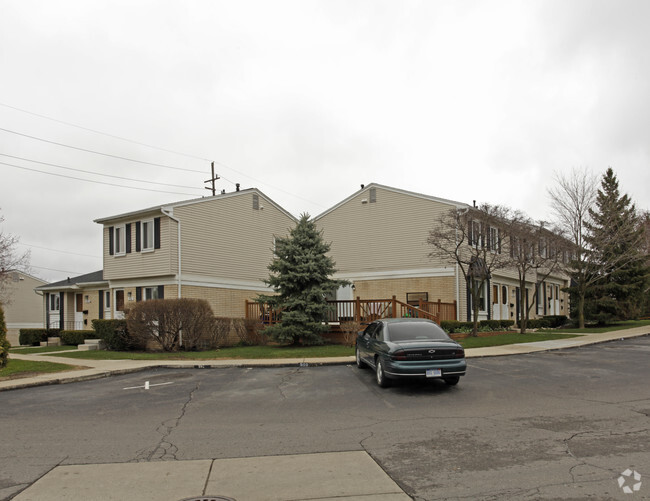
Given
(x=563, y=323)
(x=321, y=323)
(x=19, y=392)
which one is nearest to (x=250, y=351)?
(x=321, y=323)

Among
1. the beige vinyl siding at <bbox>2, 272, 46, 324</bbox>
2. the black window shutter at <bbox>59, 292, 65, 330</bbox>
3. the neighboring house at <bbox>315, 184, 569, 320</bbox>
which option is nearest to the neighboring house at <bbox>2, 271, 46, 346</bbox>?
the beige vinyl siding at <bbox>2, 272, 46, 324</bbox>

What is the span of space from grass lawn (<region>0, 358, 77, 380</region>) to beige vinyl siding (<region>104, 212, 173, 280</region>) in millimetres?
7278

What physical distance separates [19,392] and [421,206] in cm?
2059

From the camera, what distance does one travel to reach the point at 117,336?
21.8 m

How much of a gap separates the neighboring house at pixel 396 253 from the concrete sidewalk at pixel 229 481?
20.6 meters

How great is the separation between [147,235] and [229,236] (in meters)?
3.99

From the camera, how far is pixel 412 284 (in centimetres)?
2752

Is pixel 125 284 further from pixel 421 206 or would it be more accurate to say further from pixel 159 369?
pixel 421 206

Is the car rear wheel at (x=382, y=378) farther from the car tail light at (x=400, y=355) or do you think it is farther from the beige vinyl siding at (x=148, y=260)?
the beige vinyl siding at (x=148, y=260)

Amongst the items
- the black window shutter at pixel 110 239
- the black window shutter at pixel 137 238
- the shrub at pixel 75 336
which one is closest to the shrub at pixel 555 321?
the black window shutter at pixel 137 238

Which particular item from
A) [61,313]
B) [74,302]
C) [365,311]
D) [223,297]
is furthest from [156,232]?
[61,313]

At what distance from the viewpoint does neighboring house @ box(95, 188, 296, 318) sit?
23828 millimetres

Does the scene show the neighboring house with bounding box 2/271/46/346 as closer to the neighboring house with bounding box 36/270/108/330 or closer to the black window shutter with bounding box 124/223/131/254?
the neighboring house with bounding box 36/270/108/330

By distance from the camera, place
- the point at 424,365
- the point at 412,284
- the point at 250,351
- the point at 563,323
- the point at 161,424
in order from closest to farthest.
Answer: the point at 161,424, the point at 424,365, the point at 250,351, the point at 412,284, the point at 563,323
